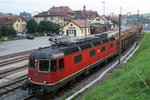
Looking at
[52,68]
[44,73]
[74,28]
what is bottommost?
[44,73]

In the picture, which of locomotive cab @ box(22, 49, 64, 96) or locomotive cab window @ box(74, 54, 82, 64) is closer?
locomotive cab @ box(22, 49, 64, 96)

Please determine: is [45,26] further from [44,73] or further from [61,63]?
[44,73]

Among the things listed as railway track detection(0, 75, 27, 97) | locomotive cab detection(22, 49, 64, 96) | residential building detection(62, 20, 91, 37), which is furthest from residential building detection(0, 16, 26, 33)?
locomotive cab detection(22, 49, 64, 96)

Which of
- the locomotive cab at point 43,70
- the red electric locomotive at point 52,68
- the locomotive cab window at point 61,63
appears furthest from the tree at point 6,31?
the locomotive cab window at point 61,63

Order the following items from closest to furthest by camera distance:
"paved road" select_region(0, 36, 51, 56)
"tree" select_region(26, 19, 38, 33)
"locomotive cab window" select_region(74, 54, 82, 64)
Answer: "locomotive cab window" select_region(74, 54, 82, 64), "paved road" select_region(0, 36, 51, 56), "tree" select_region(26, 19, 38, 33)

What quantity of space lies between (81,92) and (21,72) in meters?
8.48

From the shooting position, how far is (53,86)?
1086cm

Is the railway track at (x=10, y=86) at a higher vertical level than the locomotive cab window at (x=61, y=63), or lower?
lower

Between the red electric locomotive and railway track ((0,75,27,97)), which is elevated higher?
the red electric locomotive

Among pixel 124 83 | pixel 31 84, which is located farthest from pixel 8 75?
pixel 124 83

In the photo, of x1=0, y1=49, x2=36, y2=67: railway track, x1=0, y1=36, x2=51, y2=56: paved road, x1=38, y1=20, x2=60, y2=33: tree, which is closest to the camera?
x1=0, y1=49, x2=36, y2=67: railway track

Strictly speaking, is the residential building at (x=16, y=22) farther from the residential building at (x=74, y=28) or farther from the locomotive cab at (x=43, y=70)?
the locomotive cab at (x=43, y=70)

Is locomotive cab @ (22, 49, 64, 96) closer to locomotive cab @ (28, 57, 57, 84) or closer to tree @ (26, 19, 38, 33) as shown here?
locomotive cab @ (28, 57, 57, 84)

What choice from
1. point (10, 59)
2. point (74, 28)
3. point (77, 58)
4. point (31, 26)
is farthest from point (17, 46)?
point (77, 58)
